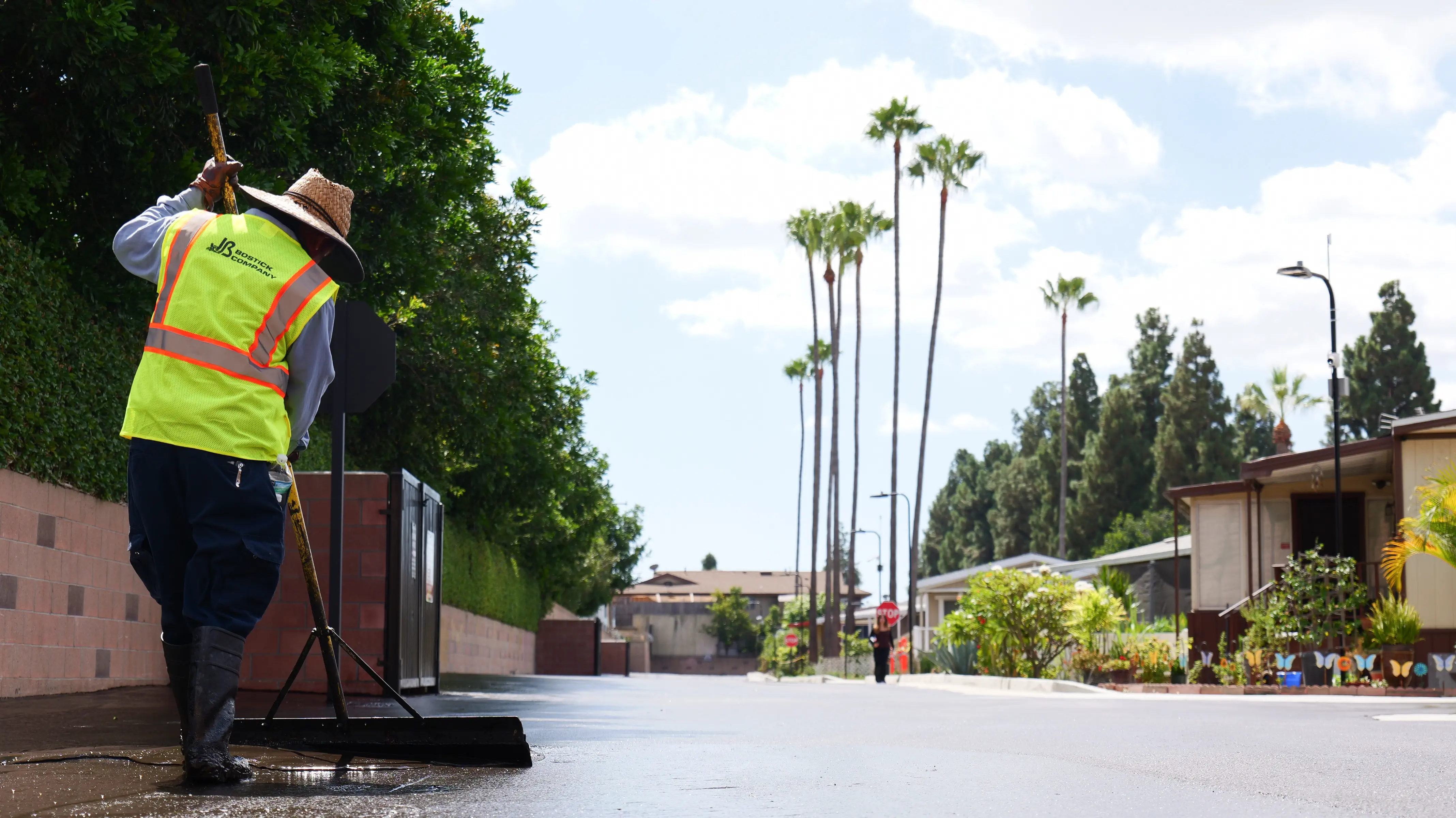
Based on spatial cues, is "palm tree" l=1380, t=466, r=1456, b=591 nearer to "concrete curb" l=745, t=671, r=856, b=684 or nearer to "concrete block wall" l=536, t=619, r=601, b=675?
"concrete curb" l=745, t=671, r=856, b=684

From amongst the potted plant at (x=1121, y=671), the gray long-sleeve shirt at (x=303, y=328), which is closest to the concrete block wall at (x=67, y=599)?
the gray long-sleeve shirt at (x=303, y=328)

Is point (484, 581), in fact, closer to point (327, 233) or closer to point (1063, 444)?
point (327, 233)

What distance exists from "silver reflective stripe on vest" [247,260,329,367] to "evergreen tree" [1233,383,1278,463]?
7401 cm

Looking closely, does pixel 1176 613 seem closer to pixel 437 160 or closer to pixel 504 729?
pixel 437 160

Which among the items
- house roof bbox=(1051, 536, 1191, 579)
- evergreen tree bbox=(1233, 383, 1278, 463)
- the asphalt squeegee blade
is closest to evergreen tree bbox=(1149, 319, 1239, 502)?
evergreen tree bbox=(1233, 383, 1278, 463)

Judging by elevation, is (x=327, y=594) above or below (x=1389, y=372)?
below

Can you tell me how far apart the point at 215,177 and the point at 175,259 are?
50cm

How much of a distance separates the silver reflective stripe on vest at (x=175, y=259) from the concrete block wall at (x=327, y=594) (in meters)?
7.01

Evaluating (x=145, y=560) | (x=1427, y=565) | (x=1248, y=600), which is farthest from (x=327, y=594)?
(x=1248, y=600)

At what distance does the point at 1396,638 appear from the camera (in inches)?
831

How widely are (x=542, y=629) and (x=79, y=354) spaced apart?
3953 centimetres

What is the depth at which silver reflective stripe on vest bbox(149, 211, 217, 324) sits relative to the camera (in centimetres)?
502

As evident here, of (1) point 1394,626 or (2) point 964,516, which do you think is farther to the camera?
(2) point 964,516

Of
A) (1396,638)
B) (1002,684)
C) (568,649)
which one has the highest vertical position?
(1396,638)
